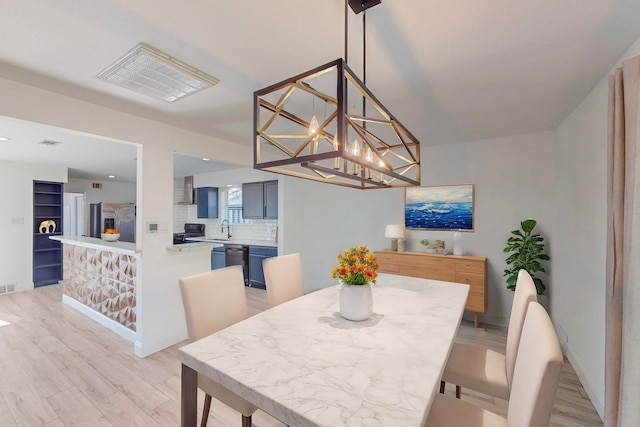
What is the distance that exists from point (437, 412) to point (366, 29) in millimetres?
1884

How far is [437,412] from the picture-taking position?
1.23 metres

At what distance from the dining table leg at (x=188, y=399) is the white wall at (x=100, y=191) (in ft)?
24.7

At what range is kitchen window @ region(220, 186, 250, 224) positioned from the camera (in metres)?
6.28

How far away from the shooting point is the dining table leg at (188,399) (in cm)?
124

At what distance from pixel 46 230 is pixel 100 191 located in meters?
1.82

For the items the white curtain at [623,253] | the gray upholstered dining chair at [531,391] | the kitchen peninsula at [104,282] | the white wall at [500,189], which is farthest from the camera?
the white wall at [500,189]

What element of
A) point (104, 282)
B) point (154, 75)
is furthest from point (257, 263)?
point (154, 75)

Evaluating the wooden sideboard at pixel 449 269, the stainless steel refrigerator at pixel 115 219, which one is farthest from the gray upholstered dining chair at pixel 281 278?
the stainless steel refrigerator at pixel 115 219

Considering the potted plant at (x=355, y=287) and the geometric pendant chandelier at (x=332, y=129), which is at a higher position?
the geometric pendant chandelier at (x=332, y=129)

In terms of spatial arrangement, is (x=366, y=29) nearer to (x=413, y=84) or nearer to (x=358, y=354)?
(x=413, y=84)

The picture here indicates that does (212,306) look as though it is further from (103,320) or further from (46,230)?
(46,230)

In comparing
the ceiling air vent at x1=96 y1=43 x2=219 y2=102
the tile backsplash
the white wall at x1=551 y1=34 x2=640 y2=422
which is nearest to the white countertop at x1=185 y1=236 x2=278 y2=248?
the tile backsplash

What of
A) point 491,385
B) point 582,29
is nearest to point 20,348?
point 491,385

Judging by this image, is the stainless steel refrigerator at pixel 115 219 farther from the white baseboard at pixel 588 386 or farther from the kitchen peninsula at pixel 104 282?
the white baseboard at pixel 588 386
